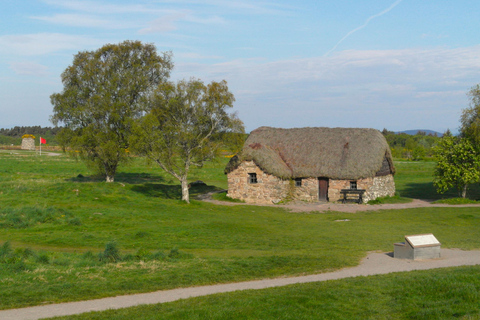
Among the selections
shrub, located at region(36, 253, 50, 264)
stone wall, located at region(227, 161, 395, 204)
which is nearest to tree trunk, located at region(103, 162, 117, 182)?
stone wall, located at region(227, 161, 395, 204)

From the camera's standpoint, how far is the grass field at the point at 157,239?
41.0 ft

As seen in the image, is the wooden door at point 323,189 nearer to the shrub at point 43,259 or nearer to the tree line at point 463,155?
the tree line at point 463,155

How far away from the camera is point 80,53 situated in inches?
1619

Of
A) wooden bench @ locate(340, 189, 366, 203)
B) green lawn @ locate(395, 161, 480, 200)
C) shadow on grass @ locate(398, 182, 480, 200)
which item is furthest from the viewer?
green lawn @ locate(395, 161, 480, 200)

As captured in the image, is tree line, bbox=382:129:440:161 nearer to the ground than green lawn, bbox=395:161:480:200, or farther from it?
farther from it

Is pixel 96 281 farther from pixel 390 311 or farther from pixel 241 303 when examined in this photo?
pixel 390 311

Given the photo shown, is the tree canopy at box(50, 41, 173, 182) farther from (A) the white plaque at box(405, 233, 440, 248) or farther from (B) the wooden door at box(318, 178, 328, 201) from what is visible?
(A) the white plaque at box(405, 233, 440, 248)

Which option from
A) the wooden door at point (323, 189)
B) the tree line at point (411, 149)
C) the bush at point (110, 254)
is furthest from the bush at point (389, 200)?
the tree line at point (411, 149)

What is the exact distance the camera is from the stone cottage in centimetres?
3703

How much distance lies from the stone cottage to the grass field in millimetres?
3688

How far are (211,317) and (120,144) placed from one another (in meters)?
33.8

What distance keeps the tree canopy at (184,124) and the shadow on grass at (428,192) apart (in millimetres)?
18209

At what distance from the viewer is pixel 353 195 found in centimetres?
3694

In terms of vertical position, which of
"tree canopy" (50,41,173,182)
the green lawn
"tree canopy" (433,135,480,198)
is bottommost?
the green lawn
